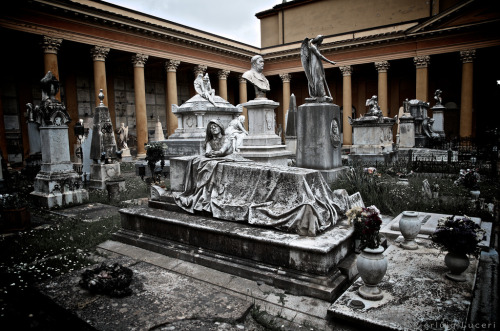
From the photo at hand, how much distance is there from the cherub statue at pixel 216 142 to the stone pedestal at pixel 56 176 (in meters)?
4.94

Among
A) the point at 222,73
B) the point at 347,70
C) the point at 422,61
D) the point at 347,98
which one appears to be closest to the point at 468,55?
the point at 422,61

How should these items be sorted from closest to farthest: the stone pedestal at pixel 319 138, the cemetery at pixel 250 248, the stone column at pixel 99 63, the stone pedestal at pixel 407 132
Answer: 1. the cemetery at pixel 250 248
2. the stone pedestal at pixel 319 138
3. the stone pedestal at pixel 407 132
4. the stone column at pixel 99 63

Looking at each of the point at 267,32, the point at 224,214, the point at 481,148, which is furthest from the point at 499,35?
the point at 224,214

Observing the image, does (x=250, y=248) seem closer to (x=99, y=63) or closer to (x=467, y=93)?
(x=99, y=63)

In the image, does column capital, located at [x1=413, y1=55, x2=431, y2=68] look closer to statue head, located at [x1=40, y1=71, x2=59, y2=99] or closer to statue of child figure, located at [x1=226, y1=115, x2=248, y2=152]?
statue of child figure, located at [x1=226, y1=115, x2=248, y2=152]

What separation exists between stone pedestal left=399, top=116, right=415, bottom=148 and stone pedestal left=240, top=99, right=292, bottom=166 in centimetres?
660

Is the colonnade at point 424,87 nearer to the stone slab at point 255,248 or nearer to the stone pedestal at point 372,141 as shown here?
the stone pedestal at point 372,141

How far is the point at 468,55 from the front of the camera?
21156mm

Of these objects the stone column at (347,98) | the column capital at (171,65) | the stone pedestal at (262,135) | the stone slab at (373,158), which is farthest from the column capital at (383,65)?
the stone pedestal at (262,135)

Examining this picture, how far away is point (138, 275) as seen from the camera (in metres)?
3.95

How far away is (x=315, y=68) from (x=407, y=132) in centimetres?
812

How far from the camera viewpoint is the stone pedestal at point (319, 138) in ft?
27.9

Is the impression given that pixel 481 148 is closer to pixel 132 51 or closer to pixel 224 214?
pixel 224 214

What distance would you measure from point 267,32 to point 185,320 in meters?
35.6
